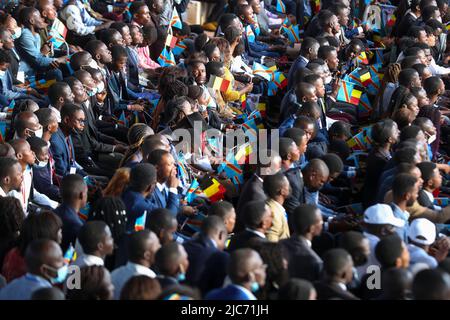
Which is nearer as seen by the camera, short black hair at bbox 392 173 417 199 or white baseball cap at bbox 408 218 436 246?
white baseball cap at bbox 408 218 436 246

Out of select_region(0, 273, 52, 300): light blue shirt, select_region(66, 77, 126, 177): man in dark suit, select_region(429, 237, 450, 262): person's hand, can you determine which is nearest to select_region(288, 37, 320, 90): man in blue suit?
select_region(66, 77, 126, 177): man in dark suit

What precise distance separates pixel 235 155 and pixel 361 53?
4281 mm

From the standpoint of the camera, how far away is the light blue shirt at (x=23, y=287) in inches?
307

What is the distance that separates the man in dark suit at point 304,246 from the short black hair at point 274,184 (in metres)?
0.83

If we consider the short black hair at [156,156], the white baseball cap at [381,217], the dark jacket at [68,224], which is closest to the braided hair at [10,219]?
the dark jacket at [68,224]

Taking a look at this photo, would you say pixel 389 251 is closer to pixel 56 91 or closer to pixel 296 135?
pixel 296 135

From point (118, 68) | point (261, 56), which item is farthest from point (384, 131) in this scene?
point (261, 56)

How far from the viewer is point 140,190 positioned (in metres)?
9.80

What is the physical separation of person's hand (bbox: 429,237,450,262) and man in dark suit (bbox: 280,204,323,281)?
106cm

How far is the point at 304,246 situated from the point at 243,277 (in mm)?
1151

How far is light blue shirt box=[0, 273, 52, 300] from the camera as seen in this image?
7.79 metres

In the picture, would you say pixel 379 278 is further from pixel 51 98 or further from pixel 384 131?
pixel 51 98

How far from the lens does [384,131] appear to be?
37.6ft

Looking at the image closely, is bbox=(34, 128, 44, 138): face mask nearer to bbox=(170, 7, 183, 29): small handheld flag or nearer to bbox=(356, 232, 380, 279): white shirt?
bbox=(356, 232, 380, 279): white shirt
